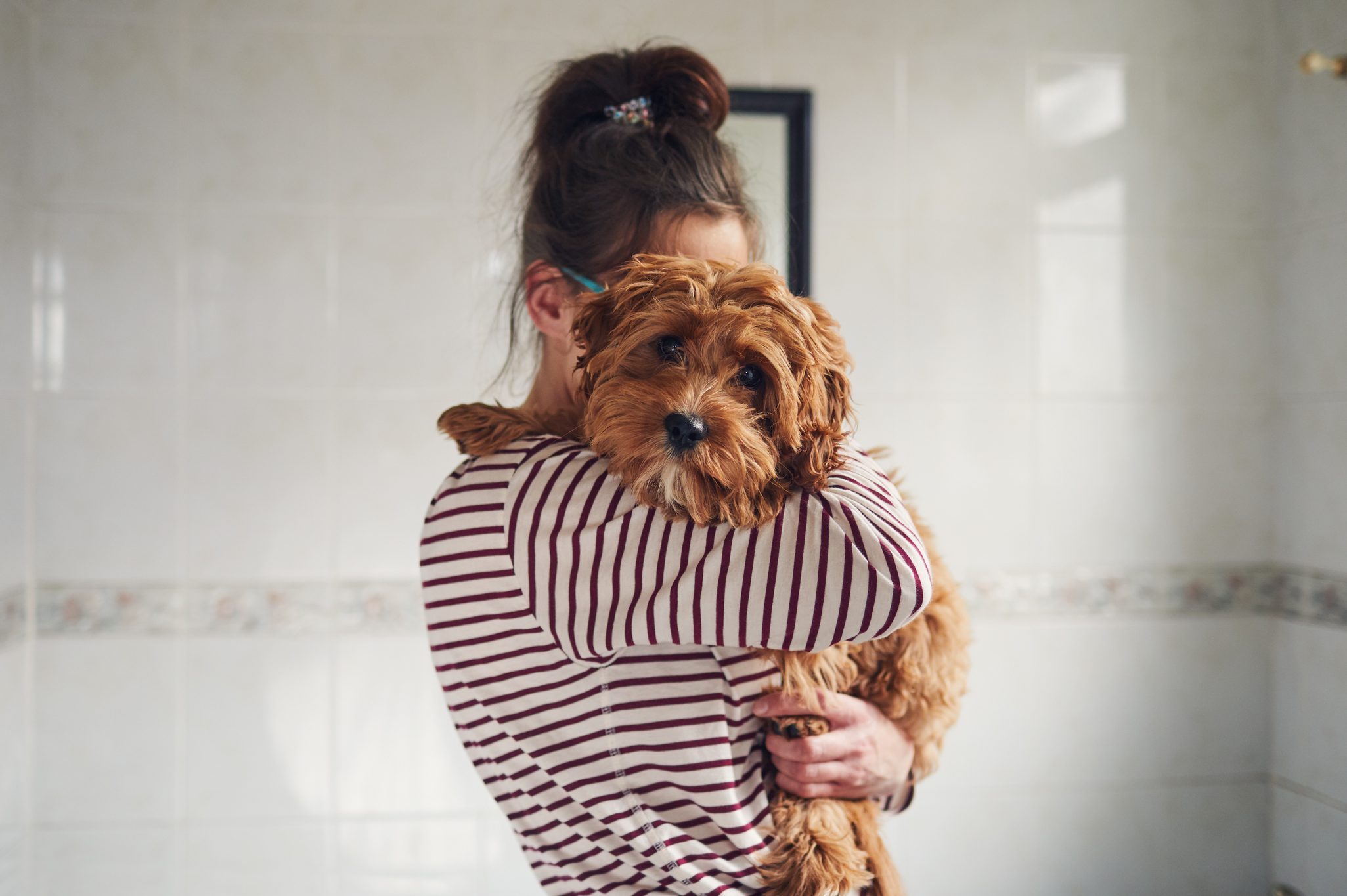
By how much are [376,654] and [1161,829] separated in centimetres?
194

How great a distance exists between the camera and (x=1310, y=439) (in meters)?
2.09

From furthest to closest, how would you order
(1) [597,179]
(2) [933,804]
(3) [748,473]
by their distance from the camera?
(2) [933,804] < (1) [597,179] < (3) [748,473]

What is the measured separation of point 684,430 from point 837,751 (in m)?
0.39

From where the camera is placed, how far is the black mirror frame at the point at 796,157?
2.01 m

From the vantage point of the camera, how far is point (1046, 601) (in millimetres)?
2107

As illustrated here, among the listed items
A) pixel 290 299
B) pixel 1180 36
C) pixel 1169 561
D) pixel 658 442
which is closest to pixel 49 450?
pixel 290 299

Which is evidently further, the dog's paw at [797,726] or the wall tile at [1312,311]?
the wall tile at [1312,311]

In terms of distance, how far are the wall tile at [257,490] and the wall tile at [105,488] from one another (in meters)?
0.05

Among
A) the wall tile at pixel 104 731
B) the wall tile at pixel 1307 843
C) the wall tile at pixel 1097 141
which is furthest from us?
the wall tile at pixel 1097 141

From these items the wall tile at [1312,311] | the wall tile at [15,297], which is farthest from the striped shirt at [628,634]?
the wall tile at [1312,311]

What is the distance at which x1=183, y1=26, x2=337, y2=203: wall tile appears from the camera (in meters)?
1.90

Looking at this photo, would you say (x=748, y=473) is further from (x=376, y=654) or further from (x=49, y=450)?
(x=49, y=450)

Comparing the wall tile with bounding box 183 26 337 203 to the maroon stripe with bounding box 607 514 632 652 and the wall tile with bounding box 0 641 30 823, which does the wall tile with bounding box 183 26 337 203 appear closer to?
the wall tile with bounding box 0 641 30 823

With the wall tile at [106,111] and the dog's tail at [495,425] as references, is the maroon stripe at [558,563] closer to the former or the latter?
the dog's tail at [495,425]
